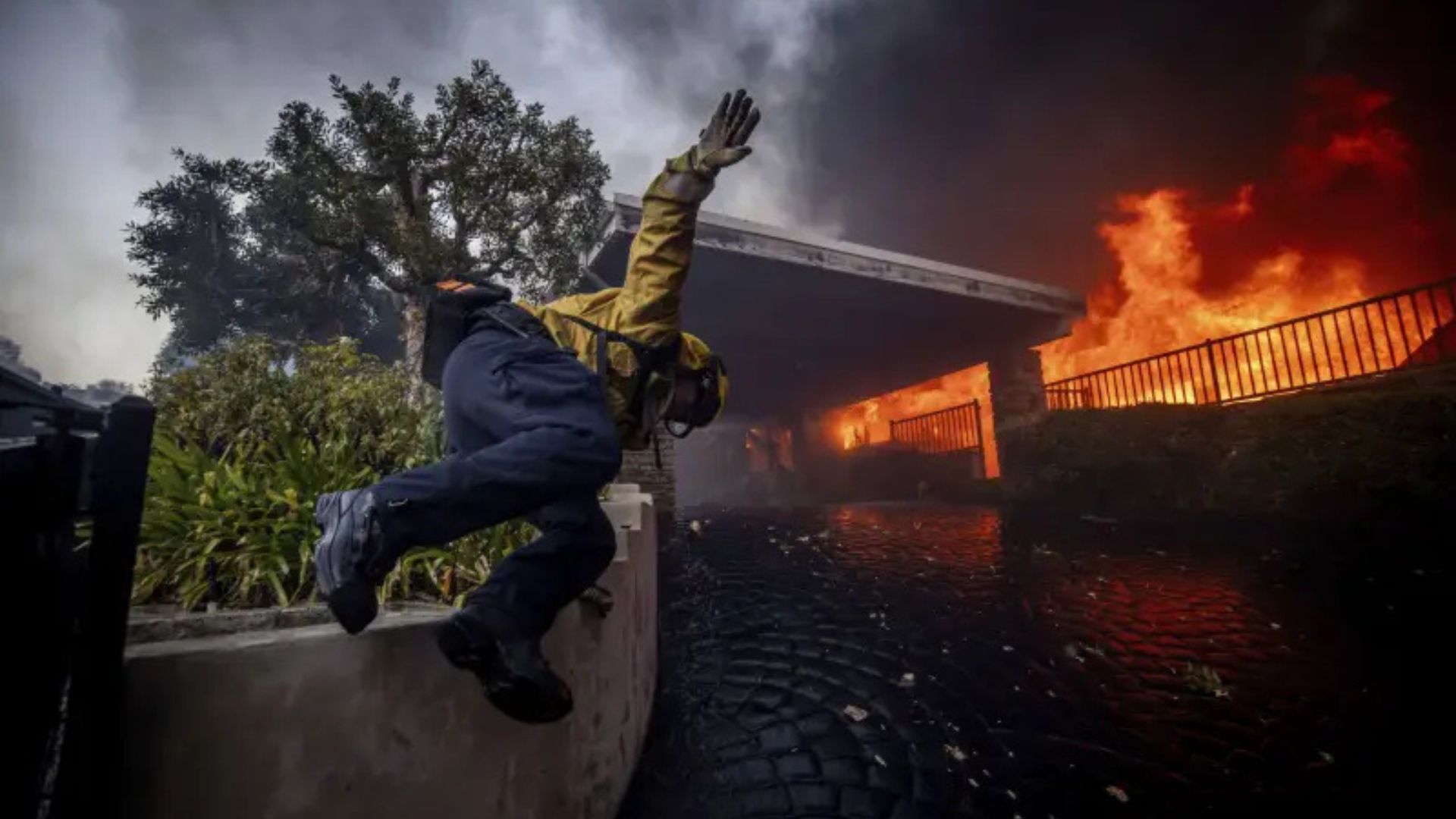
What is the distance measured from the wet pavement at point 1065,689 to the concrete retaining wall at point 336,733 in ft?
2.96

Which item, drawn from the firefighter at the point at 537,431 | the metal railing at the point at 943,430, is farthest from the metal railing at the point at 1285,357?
the firefighter at the point at 537,431

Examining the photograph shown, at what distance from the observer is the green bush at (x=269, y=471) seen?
6.72ft

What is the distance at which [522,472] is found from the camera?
1.42 metres

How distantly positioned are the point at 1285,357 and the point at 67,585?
1230cm

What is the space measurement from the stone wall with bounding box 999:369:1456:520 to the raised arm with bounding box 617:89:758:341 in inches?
301

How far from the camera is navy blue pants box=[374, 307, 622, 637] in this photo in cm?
138

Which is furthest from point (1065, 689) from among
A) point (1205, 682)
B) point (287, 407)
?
point (287, 407)

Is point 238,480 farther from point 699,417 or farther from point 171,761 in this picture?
point 699,417

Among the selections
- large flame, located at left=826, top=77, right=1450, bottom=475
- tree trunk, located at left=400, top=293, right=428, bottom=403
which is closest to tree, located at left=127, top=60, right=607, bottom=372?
tree trunk, located at left=400, top=293, right=428, bottom=403

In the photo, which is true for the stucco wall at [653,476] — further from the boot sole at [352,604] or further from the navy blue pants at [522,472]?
A: the boot sole at [352,604]

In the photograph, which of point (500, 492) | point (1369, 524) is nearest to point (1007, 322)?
point (1369, 524)

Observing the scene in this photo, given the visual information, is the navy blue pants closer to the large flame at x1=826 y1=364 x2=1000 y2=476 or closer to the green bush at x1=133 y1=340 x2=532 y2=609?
the green bush at x1=133 y1=340 x2=532 y2=609

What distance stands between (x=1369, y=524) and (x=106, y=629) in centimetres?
901

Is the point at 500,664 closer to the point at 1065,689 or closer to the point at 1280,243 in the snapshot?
the point at 1065,689
